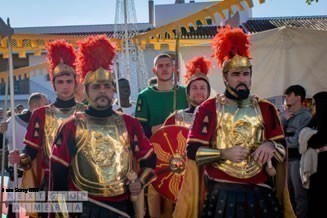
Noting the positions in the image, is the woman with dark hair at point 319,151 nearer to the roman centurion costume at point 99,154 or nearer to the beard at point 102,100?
the roman centurion costume at point 99,154

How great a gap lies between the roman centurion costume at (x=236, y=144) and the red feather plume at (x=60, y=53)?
1461mm

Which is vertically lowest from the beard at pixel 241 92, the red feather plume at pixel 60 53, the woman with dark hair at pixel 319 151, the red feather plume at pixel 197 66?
the woman with dark hair at pixel 319 151

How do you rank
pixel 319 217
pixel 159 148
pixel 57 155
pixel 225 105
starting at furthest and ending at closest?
pixel 319 217
pixel 159 148
pixel 225 105
pixel 57 155

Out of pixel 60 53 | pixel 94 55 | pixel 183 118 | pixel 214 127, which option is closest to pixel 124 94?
pixel 183 118

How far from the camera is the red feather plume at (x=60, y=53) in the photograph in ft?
15.3

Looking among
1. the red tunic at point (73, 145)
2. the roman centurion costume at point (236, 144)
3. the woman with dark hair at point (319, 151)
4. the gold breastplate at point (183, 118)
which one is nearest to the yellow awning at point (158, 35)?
the gold breastplate at point (183, 118)

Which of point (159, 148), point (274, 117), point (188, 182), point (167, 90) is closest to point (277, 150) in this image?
point (274, 117)

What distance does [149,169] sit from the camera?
3.79m

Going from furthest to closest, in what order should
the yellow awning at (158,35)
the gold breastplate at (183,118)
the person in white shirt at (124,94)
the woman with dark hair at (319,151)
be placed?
the person in white shirt at (124,94), the woman with dark hair at (319,151), the yellow awning at (158,35), the gold breastplate at (183,118)

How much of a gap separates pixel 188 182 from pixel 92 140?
0.86 meters

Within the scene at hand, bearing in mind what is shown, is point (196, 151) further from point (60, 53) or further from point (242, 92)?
point (60, 53)

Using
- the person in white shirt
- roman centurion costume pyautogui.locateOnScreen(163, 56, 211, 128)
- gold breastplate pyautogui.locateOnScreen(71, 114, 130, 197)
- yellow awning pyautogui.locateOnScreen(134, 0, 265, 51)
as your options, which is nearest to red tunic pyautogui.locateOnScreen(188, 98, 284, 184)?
gold breastplate pyautogui.locateOnScreen(71, 114, 130, 197)

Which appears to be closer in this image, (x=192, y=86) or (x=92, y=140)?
(x=92, y=140)

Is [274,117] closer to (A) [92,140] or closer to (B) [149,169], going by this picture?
(B) [149,169]
